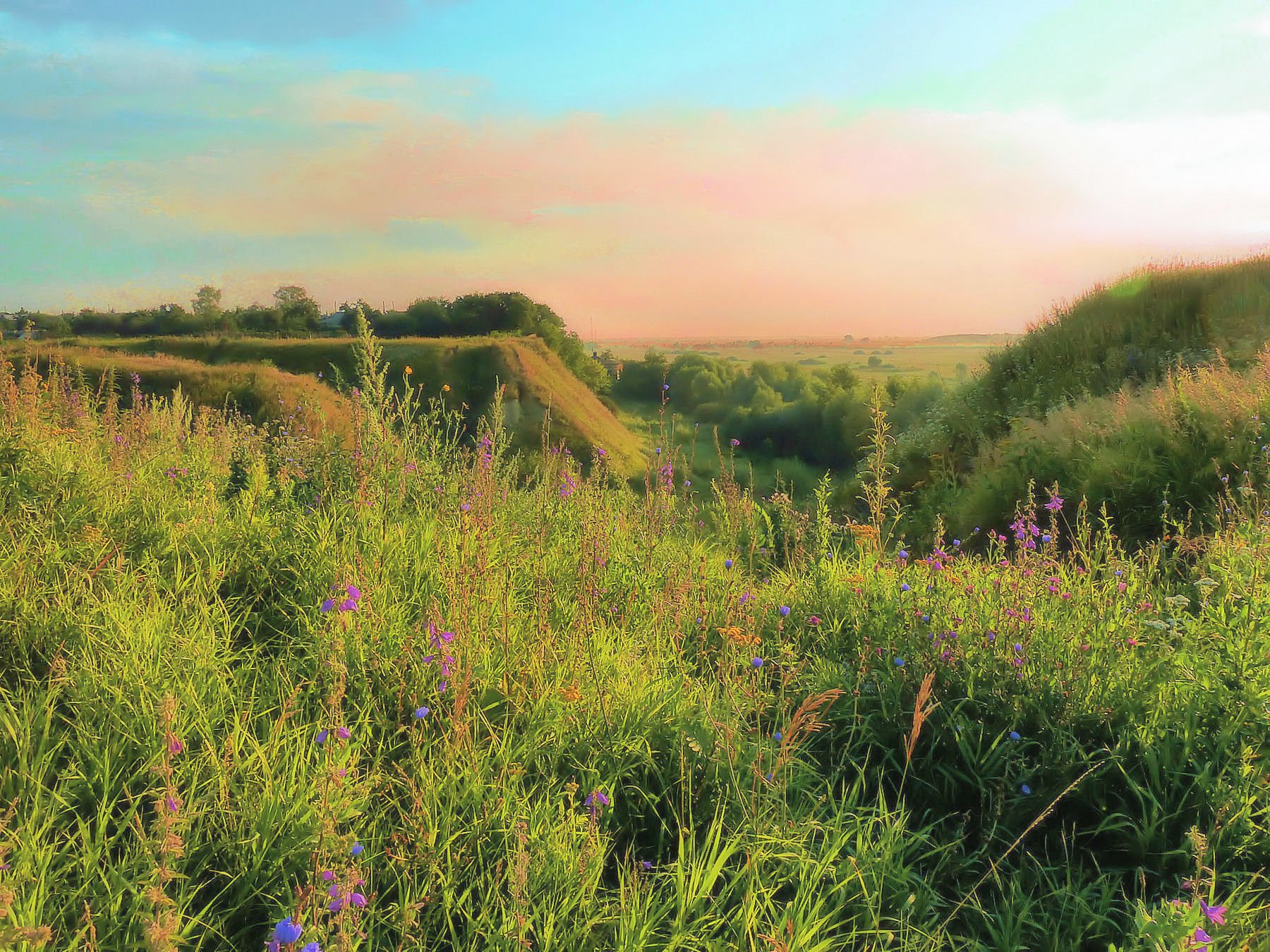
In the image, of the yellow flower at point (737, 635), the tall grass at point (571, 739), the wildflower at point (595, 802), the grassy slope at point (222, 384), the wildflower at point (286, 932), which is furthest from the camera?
the grassy slope at point (222, 384)

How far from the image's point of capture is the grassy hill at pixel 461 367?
104 feet

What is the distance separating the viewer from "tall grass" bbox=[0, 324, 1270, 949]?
2.14m

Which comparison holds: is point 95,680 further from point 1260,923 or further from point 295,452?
point 1260,923

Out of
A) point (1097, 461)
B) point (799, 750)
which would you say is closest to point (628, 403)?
point (1097, 461)

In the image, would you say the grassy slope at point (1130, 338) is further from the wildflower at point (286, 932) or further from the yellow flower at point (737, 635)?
the wildflower at point (286, 932)

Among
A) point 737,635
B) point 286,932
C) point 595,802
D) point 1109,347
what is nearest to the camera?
point 286,932

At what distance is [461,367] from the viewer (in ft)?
113

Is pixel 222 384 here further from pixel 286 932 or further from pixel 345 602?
pixel 286 932

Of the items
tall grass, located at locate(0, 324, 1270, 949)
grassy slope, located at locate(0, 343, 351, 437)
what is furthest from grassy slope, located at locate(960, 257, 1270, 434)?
grassy slope, located at locate(0, 343, 351, 437)

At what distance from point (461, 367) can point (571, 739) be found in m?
33.1

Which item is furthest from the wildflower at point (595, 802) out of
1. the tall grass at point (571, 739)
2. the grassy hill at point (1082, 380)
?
the grassy hill at point (1082, 380)

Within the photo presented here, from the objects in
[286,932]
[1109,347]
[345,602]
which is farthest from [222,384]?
[286,932]

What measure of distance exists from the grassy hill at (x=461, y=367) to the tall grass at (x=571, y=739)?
24.8 meters

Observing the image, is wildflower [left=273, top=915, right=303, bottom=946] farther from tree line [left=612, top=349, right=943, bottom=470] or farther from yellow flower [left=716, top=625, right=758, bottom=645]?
tree line [left=612, top=349, right=943, bottom=470]
